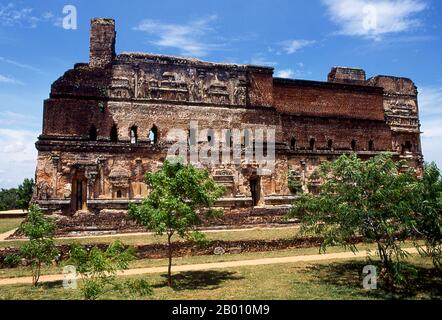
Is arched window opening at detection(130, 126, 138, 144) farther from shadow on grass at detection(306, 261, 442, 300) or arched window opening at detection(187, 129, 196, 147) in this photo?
shadow on grass at detection(306, 261, 442, 300)

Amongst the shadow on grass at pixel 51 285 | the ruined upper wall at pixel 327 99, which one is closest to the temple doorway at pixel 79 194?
the shadow on grass at pixel 51 285

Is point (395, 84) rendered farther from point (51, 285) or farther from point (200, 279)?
point (51, 285)

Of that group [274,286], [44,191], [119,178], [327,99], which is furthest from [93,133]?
[327,99]

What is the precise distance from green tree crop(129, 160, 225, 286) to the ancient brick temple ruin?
40.0ft

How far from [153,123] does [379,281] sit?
62.3 feet

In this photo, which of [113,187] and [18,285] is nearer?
[18,285]

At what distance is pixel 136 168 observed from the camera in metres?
26.5

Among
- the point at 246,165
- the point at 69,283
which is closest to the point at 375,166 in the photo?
the point at 69,283

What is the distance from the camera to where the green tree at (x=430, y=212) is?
34.8ft

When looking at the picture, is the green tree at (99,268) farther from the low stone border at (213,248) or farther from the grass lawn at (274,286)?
the low stone border at (213,248)

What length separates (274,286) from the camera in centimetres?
1188
